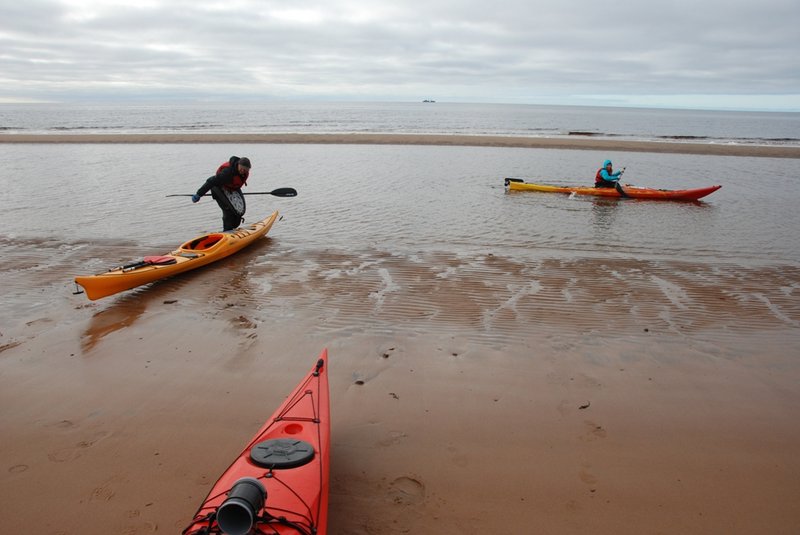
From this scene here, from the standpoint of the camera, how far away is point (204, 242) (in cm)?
889

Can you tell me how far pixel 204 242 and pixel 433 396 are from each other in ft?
19.1

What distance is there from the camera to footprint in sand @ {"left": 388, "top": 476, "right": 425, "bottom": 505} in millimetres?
3402

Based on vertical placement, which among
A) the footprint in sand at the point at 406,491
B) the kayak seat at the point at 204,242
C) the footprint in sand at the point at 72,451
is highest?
the kayak seat at the point at 204,242

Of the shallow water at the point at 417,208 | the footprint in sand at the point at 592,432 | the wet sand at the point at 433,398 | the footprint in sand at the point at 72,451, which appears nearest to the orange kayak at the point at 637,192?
the shallow water at the point at 417,208

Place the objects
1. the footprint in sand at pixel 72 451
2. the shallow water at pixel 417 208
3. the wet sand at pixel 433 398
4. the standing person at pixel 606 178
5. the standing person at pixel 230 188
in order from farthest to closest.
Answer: the standing person at pixel 606 178 < the shallow water at pixel 417 208 < the standing person at pixel 230 188 < the footprint in sand at pixel 72 451 < the wet sand at pixel 433 398

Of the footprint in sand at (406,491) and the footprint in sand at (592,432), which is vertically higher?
the footprint in sand at (592,432)

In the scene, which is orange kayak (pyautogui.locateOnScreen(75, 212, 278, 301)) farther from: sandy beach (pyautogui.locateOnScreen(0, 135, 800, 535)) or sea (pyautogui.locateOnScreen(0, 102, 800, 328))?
sea (pyautogui.locateOnScreen(0, 102, 800, 328))

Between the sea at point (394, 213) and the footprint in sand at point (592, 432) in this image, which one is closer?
the footprint in sand at point (592, 432)

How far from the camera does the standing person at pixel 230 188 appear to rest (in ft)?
30.3

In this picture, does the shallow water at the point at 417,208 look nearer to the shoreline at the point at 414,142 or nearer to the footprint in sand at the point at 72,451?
the footprint in sand at the point at 72,451

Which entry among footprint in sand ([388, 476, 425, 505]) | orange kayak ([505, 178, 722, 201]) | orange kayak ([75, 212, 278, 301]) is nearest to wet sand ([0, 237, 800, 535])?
footprint in sand ([388, 476, 425, 505])

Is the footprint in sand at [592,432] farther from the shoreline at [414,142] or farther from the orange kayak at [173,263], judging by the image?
the shoreline at [414,142]

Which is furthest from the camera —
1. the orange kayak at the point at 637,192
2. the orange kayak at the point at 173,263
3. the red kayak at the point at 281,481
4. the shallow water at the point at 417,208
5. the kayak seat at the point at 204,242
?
the orange kayak at the point at 637,192

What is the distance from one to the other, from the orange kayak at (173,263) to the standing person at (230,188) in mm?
384
